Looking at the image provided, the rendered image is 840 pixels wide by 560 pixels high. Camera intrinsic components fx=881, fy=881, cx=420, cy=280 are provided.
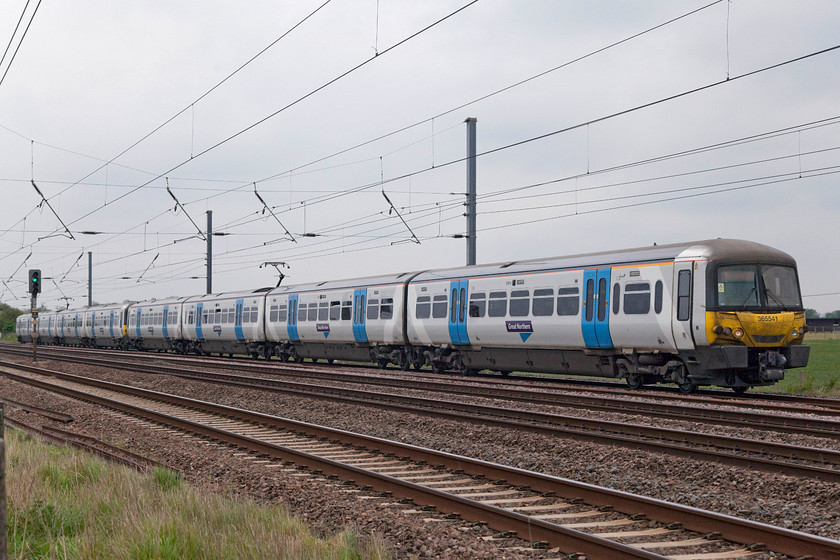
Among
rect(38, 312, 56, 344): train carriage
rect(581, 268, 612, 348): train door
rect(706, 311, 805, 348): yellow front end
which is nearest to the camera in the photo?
rect(706, 311, 805, 348): yellow front end

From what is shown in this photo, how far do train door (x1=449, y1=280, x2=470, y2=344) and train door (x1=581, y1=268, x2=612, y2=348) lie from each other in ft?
17.1

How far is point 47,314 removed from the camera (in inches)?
3179

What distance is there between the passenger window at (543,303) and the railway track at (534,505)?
960 centimetres

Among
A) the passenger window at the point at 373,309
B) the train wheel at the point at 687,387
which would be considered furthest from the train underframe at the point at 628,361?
the passenger window at the point at 373,309

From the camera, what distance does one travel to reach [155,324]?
175ft

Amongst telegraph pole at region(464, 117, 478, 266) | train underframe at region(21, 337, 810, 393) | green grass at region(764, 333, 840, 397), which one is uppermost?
telegraph pole at region(464, 117, 478, 266)

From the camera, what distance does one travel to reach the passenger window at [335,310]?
1284 inches

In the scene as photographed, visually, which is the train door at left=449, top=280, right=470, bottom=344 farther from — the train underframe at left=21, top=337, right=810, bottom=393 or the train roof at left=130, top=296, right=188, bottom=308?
the train roof at left=130, top=296, right=188, bottom=308

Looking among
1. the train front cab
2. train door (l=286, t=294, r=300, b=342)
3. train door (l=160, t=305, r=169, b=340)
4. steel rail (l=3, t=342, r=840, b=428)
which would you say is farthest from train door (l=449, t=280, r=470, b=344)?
train door (l=160, t=305, r=169, b=340)

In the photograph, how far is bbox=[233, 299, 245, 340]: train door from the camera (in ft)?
136

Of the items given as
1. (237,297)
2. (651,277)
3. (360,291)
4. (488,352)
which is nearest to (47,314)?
(237,297)

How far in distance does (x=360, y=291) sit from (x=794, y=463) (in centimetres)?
2221

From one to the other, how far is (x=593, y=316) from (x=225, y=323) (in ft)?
86.2

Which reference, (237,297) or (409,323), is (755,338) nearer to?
(409,323)
